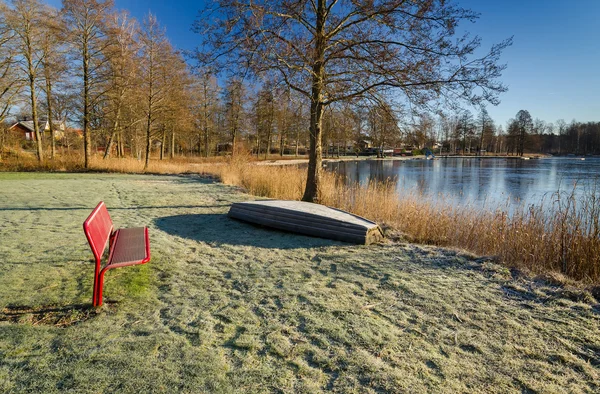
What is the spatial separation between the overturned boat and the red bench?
2.30 metres

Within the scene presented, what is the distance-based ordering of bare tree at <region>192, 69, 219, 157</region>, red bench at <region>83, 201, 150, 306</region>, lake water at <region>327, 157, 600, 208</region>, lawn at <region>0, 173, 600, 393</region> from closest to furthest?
1. lawn at <region>0, 173, 600, 393</region>
2. red bench at <region>83, 201, 150, 306</region>
3. lake water at <region>327, 157, 600, 208</region>
4. bare tree at <region>192, 69, 219, 157</region>

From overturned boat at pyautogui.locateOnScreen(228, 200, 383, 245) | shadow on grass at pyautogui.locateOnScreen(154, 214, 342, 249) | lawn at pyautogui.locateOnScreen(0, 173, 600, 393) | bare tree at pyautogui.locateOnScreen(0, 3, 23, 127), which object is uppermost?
bare tree at pyautogui.locateOnScreen(0, 3, 23, 127)

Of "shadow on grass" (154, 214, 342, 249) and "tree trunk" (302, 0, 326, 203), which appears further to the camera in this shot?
"tree trunk" (302, 0, 326, 203)

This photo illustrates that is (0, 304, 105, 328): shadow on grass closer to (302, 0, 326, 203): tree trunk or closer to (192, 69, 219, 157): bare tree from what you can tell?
(302, 0, 326, 203): tree trunk

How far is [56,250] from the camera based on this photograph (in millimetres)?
4270

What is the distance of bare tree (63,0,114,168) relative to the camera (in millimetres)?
17266

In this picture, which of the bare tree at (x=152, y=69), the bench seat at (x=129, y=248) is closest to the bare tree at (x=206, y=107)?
the bare tree at (x=152, y=69)

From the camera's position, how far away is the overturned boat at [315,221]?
16.7 feet

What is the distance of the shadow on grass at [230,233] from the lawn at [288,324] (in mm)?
424

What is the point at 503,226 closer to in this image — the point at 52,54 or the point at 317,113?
the point at 317,113

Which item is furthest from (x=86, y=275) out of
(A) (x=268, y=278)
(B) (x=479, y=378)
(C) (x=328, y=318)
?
(B) (x=479, y=378)

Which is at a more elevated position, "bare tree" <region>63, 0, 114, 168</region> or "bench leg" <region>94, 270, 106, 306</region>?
"bare tree" <region>63, 0, 114, 168</region>

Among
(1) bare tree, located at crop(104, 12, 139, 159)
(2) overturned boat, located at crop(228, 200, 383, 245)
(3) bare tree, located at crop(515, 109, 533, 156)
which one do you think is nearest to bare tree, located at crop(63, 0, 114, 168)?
(1) bare tree, located at crop(104, 12, 139, 159)

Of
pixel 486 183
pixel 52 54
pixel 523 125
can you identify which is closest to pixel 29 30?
pixel 52 54
